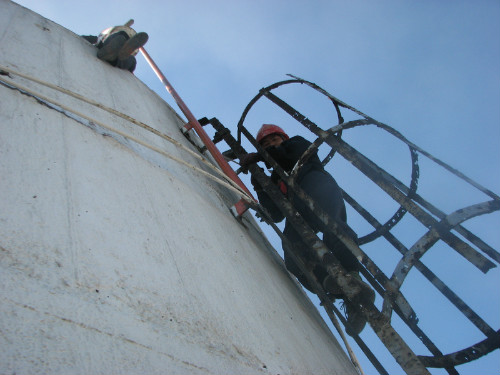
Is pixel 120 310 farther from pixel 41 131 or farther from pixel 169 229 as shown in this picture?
pixel 41 131

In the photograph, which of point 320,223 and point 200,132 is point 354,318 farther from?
point 200,132

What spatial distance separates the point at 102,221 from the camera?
1.38m

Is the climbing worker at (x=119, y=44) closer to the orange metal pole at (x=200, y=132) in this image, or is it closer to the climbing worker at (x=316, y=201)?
the orange metal pole at (x=200, y=132)

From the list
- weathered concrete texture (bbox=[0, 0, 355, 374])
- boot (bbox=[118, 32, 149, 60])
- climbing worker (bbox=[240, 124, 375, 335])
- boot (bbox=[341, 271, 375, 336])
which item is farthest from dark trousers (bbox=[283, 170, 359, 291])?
boot (bbox=[118, 32, 149, 60])

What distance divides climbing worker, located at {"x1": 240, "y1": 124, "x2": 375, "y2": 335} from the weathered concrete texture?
1.05 ft

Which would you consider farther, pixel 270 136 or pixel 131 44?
pixel 270 136

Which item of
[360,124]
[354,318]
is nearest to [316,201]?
[360,124]

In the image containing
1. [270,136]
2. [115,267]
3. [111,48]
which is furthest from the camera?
[270,136]

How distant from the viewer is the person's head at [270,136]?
178 inches

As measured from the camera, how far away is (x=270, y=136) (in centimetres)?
455

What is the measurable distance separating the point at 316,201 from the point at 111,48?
247 cm

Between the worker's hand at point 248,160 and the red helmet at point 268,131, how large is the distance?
0.77 m

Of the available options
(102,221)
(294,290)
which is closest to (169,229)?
(102,221)

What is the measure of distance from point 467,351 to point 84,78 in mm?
3031
